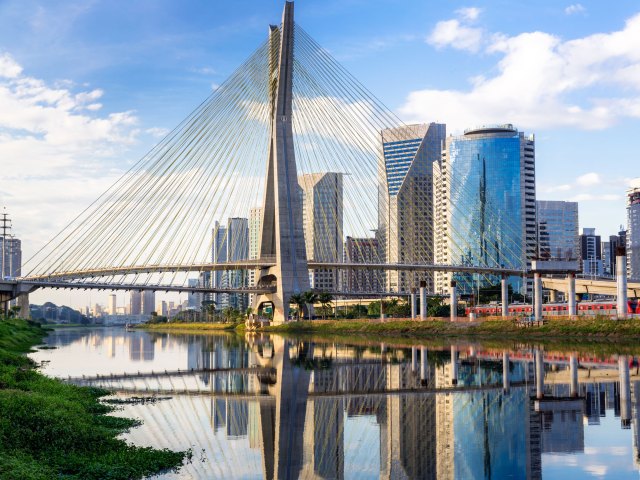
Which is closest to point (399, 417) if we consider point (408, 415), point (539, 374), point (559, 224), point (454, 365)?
point (408, 415)

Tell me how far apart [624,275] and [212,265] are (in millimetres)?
54072

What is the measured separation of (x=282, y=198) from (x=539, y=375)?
5262 cm

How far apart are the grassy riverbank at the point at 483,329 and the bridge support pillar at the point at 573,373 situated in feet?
43.8

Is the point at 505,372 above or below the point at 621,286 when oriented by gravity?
below

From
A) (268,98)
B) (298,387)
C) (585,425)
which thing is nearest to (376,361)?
(298,387)

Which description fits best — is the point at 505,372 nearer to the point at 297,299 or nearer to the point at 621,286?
the point at 621,286

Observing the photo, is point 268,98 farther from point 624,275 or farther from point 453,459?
point 453,459

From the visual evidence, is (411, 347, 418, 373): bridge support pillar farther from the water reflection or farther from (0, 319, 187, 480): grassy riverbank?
(0, 319, 187, 480): grassy riverbank

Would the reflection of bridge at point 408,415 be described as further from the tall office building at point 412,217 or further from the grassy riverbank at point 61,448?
the tall office building at point 412,217

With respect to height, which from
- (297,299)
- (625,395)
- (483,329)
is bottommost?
(483,329)

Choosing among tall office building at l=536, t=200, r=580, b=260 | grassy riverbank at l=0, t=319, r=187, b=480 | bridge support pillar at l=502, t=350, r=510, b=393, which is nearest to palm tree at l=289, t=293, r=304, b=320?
bridge support pillar at l=502, t=350, r=510, b=393

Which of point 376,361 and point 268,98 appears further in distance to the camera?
point 268,98

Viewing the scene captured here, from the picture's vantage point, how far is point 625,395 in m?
24.2

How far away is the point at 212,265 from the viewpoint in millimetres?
95500
